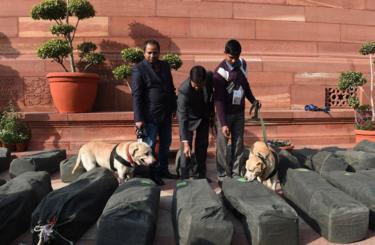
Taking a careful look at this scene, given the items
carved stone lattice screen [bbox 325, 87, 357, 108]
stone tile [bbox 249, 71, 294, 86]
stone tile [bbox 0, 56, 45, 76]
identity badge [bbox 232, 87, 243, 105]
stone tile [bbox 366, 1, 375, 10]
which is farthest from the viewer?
stone tile [bbox 366, 1, 375, 10]

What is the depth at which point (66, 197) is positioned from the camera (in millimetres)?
3242

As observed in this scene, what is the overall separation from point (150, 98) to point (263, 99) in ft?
14.6

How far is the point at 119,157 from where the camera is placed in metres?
4.55

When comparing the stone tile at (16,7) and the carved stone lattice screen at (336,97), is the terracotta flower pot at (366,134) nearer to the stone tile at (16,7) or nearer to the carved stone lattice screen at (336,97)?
the carved stone lattice screen at (336,97)

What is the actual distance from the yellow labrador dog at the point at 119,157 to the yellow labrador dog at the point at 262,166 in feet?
3.89

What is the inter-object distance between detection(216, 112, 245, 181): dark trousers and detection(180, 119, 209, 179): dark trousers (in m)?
0.21

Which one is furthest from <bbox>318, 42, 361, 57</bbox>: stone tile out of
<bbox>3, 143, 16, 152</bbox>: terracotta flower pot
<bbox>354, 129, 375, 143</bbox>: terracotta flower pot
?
<bbox>3, 143, 16, 152</bbox>: terracotta flower pot

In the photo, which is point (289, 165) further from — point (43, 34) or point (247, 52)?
point (43, 34)

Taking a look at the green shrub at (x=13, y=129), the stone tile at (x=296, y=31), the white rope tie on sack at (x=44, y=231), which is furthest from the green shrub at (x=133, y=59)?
the white rope tie on sack at (x=44, y=231)

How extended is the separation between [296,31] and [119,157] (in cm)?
652

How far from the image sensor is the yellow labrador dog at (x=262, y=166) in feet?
13.5

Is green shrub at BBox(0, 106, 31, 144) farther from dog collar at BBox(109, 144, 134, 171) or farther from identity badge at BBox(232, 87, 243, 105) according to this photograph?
identity badge at BBox(232, 87, 243, 105)

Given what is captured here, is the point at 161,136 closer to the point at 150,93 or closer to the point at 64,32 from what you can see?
the point at 150,93

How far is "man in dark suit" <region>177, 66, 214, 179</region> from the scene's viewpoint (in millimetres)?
4430
